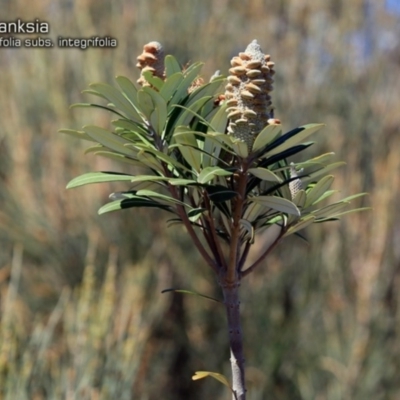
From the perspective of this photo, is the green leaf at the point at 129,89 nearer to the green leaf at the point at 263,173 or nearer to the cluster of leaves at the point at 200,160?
the cluster of leaves at the point at 200,160

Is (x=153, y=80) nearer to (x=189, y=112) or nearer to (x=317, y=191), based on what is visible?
(x=189, y=112)

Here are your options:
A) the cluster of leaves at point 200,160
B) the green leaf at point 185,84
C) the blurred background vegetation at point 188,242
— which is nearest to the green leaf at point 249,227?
the cluster of leaves at point 200,160

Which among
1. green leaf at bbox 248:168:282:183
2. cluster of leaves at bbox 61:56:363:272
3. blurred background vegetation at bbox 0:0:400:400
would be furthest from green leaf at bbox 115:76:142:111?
blurred background vegetation at bbox 0:0:400:400

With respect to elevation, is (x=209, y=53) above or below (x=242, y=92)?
above

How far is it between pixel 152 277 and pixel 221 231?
2.37 m

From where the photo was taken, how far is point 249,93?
1.21 feet

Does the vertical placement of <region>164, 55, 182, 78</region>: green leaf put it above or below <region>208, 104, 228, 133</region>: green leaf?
above

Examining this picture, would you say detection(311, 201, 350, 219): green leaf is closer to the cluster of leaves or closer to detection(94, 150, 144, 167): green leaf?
the cluster of leaves

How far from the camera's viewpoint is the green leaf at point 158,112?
400 millimetres

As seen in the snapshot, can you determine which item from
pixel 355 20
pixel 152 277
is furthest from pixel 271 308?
pixel 355 20

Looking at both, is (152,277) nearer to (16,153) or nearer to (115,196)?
(16,153)

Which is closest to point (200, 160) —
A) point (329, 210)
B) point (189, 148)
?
point (189, 148)

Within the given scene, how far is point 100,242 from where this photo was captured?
280 cm

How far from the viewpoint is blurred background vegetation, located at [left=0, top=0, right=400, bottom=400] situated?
2.67m
